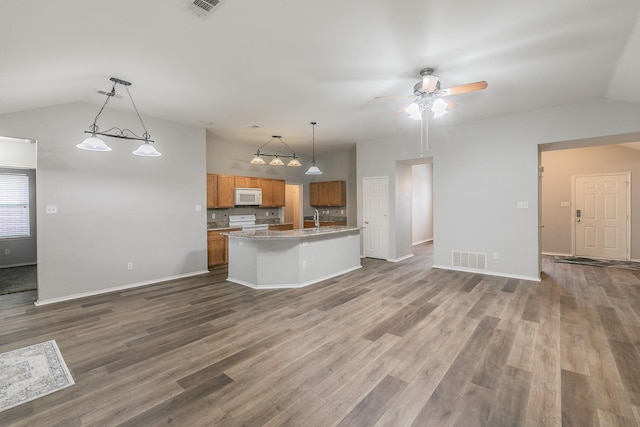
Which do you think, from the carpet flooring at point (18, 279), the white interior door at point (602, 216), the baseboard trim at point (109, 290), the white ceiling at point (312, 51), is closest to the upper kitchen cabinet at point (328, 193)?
the white ceiling at point (312, 51)

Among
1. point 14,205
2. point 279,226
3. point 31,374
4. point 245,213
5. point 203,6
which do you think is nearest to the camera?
point 203,6

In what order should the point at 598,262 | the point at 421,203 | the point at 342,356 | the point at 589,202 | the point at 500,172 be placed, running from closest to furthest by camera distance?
the point at 342,356 → the point at 500,172 → the point at 598,262 → the point at 589,202 → the point at 421,203

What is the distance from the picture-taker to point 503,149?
518 cm

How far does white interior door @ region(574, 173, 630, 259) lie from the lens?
650 cm

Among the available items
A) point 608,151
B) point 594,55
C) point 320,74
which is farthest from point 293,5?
point 608,151

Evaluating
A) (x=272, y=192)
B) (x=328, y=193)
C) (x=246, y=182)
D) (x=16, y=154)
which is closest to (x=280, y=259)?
(x=246, y=182)

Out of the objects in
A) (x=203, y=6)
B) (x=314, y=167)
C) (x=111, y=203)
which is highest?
(x=203, y=6)

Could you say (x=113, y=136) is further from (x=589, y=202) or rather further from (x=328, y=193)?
(x=589, y=202)

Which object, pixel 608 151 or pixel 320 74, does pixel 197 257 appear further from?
pixel 608 151

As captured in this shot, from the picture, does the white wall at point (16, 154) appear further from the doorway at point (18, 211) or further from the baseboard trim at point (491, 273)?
the baseboard trim at point (491, 273)

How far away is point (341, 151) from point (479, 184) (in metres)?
4.12

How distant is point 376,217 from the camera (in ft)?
23.3

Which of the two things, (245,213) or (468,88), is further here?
(245,213)

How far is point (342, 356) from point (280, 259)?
2.33m
